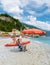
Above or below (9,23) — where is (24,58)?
above

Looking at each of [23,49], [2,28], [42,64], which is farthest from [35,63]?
[2,28]

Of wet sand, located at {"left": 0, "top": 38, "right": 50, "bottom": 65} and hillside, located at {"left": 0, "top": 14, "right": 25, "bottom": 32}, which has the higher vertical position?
wet sand, located at {"left": 0, "top": 38, "right": 50, "bottom": 65}

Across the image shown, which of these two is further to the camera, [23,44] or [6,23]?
[6,23]

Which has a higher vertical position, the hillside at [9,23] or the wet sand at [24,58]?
the wet sand at [24,58]

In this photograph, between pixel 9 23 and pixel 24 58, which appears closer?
pixel 24 58

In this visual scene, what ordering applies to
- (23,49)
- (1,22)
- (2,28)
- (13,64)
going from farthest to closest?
1. (1,22)
2. (2,28)
3. (23,49)
4. (13,64)

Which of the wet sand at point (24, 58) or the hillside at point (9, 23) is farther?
the hillside at point (9, 23)

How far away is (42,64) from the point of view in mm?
14750

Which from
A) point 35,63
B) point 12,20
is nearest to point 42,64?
point 35,63

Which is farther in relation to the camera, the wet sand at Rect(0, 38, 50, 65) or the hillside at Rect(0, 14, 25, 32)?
the hillside at Rect(0, 14, 25, 32)

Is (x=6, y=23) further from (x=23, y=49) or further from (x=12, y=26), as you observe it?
(x=23, y=49)

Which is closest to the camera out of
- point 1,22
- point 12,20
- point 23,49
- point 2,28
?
point 23,49

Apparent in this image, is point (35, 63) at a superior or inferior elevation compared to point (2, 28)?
superior

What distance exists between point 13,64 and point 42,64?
2.13 meters
